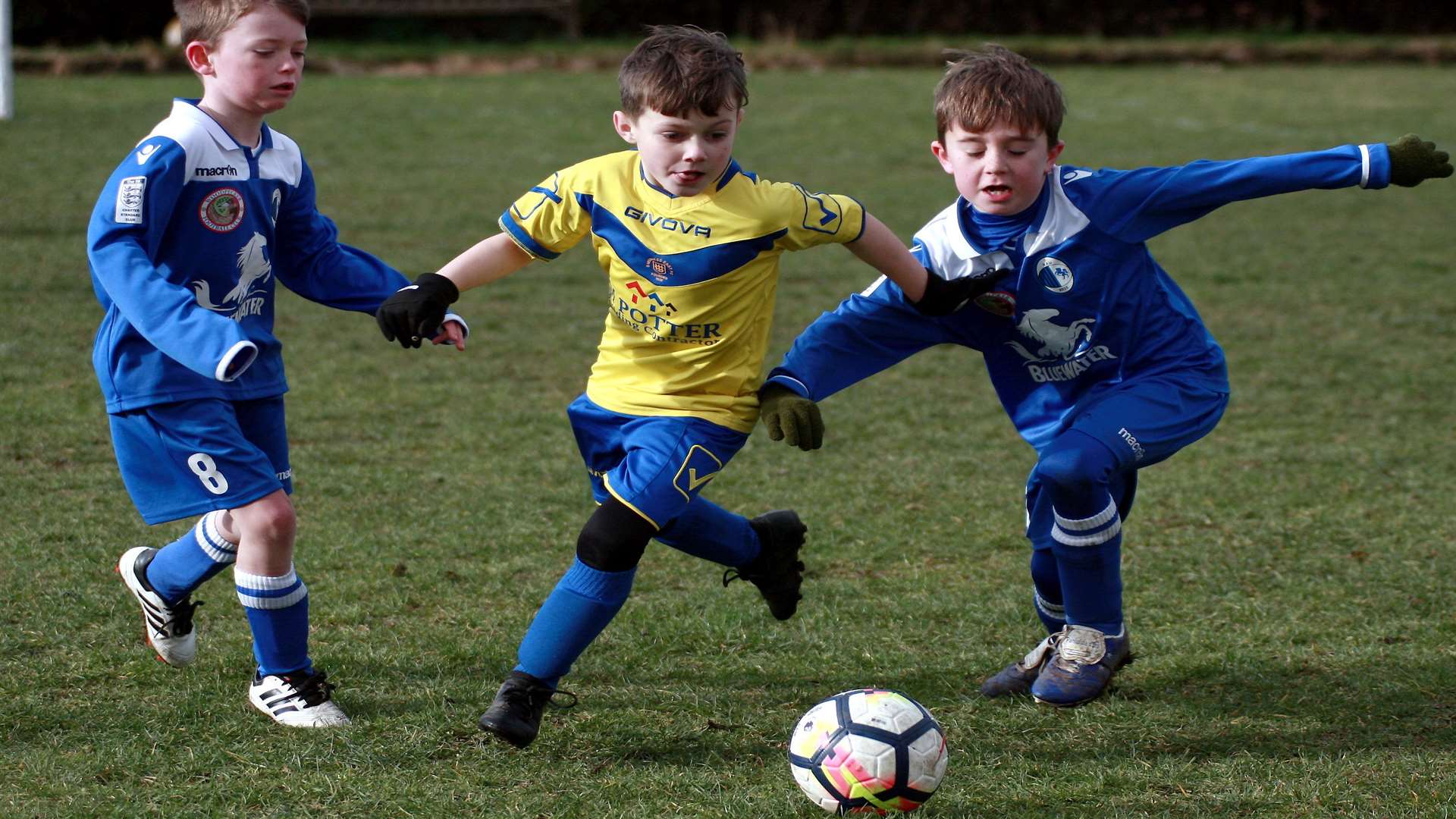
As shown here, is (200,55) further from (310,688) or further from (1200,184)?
(1200,184)

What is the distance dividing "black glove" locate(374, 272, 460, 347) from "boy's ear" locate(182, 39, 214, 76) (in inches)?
25.2

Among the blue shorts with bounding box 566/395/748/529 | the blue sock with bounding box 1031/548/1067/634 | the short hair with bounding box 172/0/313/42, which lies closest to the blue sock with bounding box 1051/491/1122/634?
the blue sock with bounding box 1031/548/1067/634

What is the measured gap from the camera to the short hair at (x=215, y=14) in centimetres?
334

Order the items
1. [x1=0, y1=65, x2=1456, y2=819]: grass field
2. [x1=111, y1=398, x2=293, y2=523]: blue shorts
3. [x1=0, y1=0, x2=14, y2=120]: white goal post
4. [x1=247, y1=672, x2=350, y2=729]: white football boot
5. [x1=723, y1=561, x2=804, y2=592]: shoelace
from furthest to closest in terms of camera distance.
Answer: [x1=0, y1=0, x2=14, y2=120]: white goal post, [x1=723, y1=561, x2=804, y2=592]: shoelace, [x1=247, y1=672, x2=350, y2=729]: white football boot, [x1=111, y1=398, x2=293, y2=523]: blue shorts, [x1=0, y1=65, x2=1456, y2=819]: grass field

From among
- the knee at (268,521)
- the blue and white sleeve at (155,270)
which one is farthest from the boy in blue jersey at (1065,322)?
the blue and white sleeve at (155,270)

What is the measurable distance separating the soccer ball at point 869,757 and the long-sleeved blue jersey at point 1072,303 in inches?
32.4

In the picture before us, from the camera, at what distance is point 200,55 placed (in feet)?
11.2

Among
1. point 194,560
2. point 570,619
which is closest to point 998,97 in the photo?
point 570,619

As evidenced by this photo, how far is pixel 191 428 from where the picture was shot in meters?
3.34

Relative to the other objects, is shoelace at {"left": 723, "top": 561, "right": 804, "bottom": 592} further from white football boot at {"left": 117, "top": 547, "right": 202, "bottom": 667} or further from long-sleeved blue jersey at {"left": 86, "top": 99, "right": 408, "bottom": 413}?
white football boot at {"left": 117, "top": 547, "right": 202, "bottom": 667}

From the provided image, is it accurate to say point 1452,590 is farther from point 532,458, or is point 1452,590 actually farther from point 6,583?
point 6,583

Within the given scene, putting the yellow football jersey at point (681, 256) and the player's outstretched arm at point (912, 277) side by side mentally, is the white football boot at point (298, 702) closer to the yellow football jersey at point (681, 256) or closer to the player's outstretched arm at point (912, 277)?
the yellow football jersey at point (681, 256)

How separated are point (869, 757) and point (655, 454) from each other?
794 mm

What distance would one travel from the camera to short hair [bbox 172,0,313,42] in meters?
3.34
